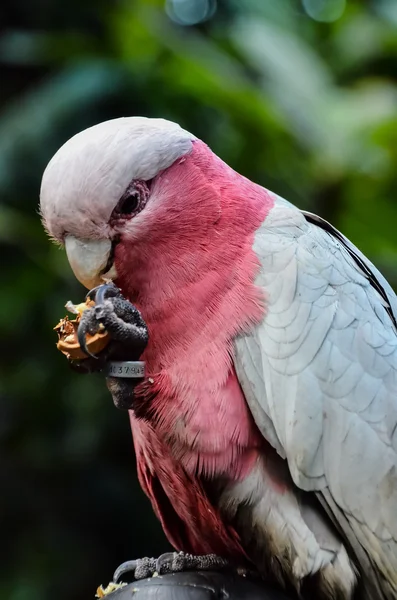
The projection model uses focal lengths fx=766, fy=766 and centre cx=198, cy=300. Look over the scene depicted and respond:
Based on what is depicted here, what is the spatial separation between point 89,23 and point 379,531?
381 cm

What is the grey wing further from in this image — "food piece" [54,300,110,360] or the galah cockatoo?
"food piece" [54,300,110,360]

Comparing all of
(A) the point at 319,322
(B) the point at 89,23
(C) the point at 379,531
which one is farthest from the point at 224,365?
(B) the point at 89,23

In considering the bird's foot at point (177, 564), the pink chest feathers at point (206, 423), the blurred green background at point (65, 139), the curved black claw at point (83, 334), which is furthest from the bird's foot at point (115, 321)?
the blurred green background at point (65, 139)

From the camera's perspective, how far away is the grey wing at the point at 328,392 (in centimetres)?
157

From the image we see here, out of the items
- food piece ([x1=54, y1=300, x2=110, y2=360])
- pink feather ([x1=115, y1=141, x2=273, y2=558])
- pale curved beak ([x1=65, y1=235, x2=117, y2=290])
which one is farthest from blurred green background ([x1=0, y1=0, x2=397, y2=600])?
food piece ([x1=54, y1=300, x2=110, y2=360])

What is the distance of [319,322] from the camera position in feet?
5.36

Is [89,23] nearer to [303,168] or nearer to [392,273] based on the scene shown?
[303,168]

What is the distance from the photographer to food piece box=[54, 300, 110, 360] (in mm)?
1521

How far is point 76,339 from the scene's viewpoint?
153cm

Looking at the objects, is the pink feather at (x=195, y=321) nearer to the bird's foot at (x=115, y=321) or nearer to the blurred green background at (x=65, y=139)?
the bird's foot at (x=115, y=321)

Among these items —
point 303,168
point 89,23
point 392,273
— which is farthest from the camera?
point 89,23

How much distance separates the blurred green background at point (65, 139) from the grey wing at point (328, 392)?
5.35 feet

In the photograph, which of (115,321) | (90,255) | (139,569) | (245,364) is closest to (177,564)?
(139,569)

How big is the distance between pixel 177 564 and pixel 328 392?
1.75 ft
